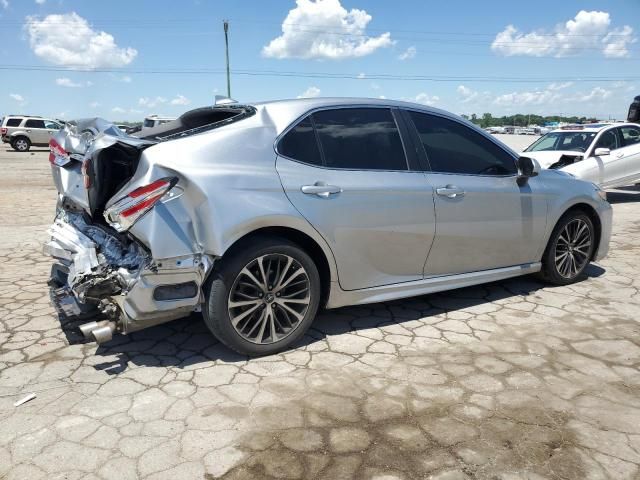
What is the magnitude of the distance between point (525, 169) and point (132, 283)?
3.35 meters

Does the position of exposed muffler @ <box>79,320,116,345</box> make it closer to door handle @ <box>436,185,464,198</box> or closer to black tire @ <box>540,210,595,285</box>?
door handle @ <box>436,185,464,198</box>

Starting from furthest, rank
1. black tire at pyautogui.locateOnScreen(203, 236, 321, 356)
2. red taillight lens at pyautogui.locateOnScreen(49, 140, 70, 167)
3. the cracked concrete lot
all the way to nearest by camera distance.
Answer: red taillight lens at pyautogui.locateOnScreen(49, 140, 70, 167)
black tire at pyautogui.locateOnScreen(203, 236, 321, 356)
the cracked concrete lot

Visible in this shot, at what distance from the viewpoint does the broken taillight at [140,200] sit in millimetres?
3084

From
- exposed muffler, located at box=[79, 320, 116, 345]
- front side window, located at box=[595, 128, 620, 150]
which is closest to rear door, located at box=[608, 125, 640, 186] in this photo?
front side window, located at box=[595, 128, 620, 150]

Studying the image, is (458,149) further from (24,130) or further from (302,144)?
(24,130)

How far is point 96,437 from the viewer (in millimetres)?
2643

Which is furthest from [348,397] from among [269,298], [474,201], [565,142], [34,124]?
[34,124]

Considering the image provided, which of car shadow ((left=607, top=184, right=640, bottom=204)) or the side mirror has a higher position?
the side mirror

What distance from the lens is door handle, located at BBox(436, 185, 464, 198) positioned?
4.03 meters

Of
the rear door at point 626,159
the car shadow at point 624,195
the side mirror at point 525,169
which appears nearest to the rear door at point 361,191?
the side mirror at point 525,169

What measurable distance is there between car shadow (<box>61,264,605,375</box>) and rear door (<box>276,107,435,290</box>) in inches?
20.3

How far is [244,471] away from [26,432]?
1205 millimetres

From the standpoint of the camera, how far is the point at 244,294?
Result: 3395 mm

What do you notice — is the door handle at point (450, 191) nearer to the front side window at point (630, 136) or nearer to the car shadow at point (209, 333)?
the car shadow at point (209, 333)
